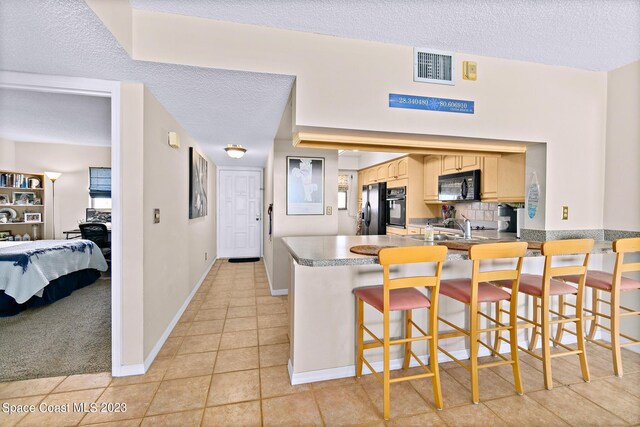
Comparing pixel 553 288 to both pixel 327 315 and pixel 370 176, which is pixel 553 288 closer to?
pixel 327 315

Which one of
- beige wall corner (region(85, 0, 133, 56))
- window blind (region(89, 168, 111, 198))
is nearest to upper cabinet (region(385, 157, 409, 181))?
beige wall corner (region(85, 0, 133, 56))

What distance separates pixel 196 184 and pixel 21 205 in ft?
11.7

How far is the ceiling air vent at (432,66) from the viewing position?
219cm

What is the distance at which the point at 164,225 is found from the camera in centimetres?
262

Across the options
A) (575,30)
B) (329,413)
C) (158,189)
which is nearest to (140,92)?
(158,189)

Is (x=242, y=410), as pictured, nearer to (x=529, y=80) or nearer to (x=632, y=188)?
(x=529, y=80)

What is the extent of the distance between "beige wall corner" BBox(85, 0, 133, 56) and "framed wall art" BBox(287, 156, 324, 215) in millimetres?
2213

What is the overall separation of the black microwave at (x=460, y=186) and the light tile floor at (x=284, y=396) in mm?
1894

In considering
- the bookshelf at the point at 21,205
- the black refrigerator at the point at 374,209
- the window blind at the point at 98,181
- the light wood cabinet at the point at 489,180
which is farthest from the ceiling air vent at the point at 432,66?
the bookshelf at the point at 21,205

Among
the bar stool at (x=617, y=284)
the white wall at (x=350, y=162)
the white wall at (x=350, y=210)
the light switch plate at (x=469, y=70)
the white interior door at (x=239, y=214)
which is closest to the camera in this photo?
the bar stool at (x=617, y=284)

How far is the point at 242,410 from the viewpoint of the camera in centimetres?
172

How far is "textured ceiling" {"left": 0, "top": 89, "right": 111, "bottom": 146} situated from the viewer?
9.74ft

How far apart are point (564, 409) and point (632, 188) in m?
1.96

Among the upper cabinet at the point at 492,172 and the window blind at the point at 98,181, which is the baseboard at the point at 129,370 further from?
the window blind at the point at 98,181
